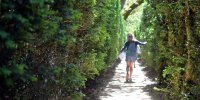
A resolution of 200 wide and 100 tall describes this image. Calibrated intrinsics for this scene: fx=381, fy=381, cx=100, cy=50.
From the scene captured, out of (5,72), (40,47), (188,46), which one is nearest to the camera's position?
(5,72)

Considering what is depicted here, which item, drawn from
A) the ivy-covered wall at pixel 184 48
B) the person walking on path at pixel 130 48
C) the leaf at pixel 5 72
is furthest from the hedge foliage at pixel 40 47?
the person walking on path at pixel 130 48

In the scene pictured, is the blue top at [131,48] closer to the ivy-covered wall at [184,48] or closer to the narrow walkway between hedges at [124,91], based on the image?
the narrow walkway between hedges at [124,91]

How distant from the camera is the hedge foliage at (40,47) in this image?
3.12m

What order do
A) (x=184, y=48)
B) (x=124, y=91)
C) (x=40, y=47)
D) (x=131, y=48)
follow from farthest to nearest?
(x=131, y=48) → (x=124, y=91) → (x=184, y=48) → (x=40, y=47)

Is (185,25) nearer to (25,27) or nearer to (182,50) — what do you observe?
(182,50)

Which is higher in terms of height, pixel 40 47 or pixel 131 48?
pixel 40 47

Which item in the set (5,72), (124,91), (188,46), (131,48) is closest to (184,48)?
(188,46)

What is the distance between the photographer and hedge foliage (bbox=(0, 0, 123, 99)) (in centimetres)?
312

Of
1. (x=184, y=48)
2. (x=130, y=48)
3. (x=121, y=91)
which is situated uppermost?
(x=184, y=48)

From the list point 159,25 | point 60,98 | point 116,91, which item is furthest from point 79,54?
point 116,91

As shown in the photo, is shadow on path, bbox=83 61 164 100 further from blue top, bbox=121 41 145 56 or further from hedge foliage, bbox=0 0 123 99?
hedge foliage, bbox=0 0 123 99

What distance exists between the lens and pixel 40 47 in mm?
4891

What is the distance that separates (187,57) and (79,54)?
2.06 metres

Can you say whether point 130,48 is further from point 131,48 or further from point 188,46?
point 188,46
